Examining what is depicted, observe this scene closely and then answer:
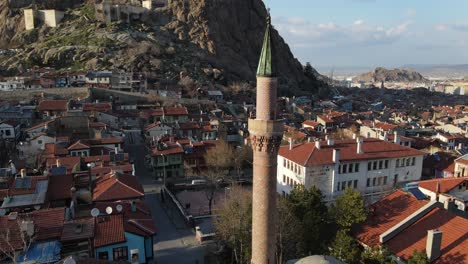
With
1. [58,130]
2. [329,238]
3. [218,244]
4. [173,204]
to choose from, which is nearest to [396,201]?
[329,238]

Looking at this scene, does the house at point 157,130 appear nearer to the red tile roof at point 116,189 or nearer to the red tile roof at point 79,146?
the red tile roof at point 79,146

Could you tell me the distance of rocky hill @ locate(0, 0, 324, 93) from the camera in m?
87.1

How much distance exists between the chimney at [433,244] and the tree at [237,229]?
8.61 m

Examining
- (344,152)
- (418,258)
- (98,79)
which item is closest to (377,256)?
(418,258)

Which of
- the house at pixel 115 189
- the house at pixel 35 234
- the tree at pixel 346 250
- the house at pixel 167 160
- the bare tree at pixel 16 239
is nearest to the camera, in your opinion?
the house at pixel 35 234

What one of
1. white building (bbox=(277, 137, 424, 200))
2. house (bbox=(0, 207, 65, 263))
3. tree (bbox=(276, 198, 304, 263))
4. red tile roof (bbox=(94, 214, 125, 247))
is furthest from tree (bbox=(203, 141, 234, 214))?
house (bbox=(0, 207, 65, 263))

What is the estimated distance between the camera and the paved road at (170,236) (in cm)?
2352

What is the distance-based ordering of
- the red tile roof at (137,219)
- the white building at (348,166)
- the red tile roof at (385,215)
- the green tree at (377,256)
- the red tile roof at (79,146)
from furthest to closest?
1. the red tile roof at (79,146)
2. the white building at (348,166)
3. the red tile roof at (385,215)
4. the red tile roof at (137,219)
5. the green tree at (377,256)

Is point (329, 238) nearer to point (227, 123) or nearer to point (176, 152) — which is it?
point (176, 152)

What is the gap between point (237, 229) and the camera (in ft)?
69.8

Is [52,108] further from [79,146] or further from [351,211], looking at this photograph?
[351,211]

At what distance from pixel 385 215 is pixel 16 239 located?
19.3 metres

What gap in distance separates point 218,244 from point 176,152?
17955 mm

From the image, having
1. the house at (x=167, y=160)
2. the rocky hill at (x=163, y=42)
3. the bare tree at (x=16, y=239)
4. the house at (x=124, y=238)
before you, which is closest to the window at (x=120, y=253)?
the house at (x=124, y=238)
